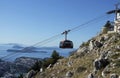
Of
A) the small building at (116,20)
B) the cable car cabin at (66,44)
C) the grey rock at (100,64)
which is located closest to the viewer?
the cable car cabin at (66,44)

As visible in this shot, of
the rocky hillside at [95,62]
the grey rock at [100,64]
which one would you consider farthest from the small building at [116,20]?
the grey rock at [100,64]

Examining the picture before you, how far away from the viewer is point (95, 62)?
63.1m

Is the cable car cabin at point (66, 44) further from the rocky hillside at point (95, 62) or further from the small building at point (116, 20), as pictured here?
the small building at point (116, 20)

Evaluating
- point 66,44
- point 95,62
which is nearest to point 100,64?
point 95,62

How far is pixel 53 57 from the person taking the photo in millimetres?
112750

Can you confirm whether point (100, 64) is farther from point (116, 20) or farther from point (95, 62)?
point (116, 20)

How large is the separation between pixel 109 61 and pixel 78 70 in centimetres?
968

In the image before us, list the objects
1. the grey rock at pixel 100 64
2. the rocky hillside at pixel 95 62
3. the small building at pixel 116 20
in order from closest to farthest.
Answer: the rocky hillside at pixel 95 62
the grey rock at pixel 100 64
the small building at pixel 116 20

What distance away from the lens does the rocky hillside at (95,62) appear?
60.0 metres

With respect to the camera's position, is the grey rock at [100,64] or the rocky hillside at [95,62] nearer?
the rocky hillside at [95,62]

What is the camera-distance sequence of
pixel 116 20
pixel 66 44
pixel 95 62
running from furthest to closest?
pixel 116 20 → pixel 95 62 → pixel 66 44

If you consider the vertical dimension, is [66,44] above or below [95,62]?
above

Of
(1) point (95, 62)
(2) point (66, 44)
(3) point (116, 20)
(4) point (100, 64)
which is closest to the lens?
(2) point (66, 44)

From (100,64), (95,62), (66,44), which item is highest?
(66,44)
